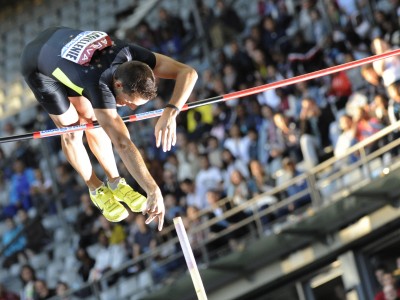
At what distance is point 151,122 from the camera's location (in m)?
14.6

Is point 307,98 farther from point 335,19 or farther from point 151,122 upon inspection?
point 151,122

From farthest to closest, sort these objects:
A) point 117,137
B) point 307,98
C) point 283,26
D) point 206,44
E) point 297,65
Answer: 1. point 206,44
2. point 283,26
3. point 297,65
4. point 307,98
5. point 117,137

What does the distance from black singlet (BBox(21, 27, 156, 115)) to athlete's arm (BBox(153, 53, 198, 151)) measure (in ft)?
0.25

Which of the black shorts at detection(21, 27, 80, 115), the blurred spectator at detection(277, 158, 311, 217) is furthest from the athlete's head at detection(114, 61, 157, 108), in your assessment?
the blurred spectator at detection(277, 158, 311, 217)

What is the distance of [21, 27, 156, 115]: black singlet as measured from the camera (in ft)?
24.1

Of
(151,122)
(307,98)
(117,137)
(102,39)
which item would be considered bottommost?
(117,137)

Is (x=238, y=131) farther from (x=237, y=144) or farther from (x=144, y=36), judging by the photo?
(x=144, y=36)

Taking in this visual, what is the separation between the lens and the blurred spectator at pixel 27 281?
1333 centimetres

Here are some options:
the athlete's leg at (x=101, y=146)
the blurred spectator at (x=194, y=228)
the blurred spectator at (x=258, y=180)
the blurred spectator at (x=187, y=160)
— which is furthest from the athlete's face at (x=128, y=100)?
the blurred spectator at (x=187, y=160)

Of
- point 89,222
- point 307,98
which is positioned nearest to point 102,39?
point 307,98

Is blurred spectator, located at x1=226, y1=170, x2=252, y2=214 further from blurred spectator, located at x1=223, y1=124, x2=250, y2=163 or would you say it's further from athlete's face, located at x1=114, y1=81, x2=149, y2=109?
athlete's face, located at x1=114, y1=81, x2=149, y2=109

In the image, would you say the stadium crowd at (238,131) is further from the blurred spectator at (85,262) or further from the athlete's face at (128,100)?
the athlete's face at (128,100)

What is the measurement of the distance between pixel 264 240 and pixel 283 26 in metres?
3.01

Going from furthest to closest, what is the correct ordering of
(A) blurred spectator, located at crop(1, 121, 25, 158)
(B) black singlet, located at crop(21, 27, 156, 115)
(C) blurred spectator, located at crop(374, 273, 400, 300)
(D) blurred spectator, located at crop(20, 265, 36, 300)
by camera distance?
(A) blurred spectator, located at crop(1, 121, 25, 158), (D) blurred spectator, located at crop(20, 265, 36, 300), (C) blurred spectator, located at crop(374, 273, 400, 300), (B) black singlet, located at crop(21, 27, 156, 115)
